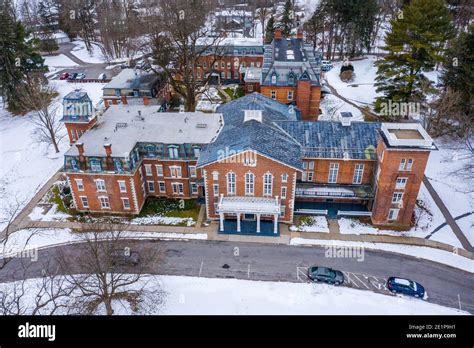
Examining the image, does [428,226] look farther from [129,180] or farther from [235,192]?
[129,180]

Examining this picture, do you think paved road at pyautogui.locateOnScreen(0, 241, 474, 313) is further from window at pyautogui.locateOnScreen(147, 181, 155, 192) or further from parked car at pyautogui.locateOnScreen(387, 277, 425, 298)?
window at pyautogui.locateOnScreen(147, 181, 155, 192)

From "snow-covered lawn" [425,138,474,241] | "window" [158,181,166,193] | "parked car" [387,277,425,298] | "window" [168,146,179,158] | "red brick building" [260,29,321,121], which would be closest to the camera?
"parked car" [387,277,425,298]

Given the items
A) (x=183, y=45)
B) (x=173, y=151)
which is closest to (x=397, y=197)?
(x=173, y=151)

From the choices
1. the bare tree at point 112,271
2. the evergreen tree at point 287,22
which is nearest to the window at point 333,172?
the bare tree at point 112,271

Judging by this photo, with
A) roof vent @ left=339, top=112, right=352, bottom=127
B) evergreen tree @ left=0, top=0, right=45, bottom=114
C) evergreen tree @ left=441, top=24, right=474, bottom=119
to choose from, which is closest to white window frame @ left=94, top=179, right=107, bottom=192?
roof vent @ left=339, top=112, right=352, bottom=127

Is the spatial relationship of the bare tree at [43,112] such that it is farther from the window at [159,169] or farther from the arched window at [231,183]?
the arched window at [231,183]

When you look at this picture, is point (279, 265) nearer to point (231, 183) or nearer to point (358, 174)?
point (231, 183)
